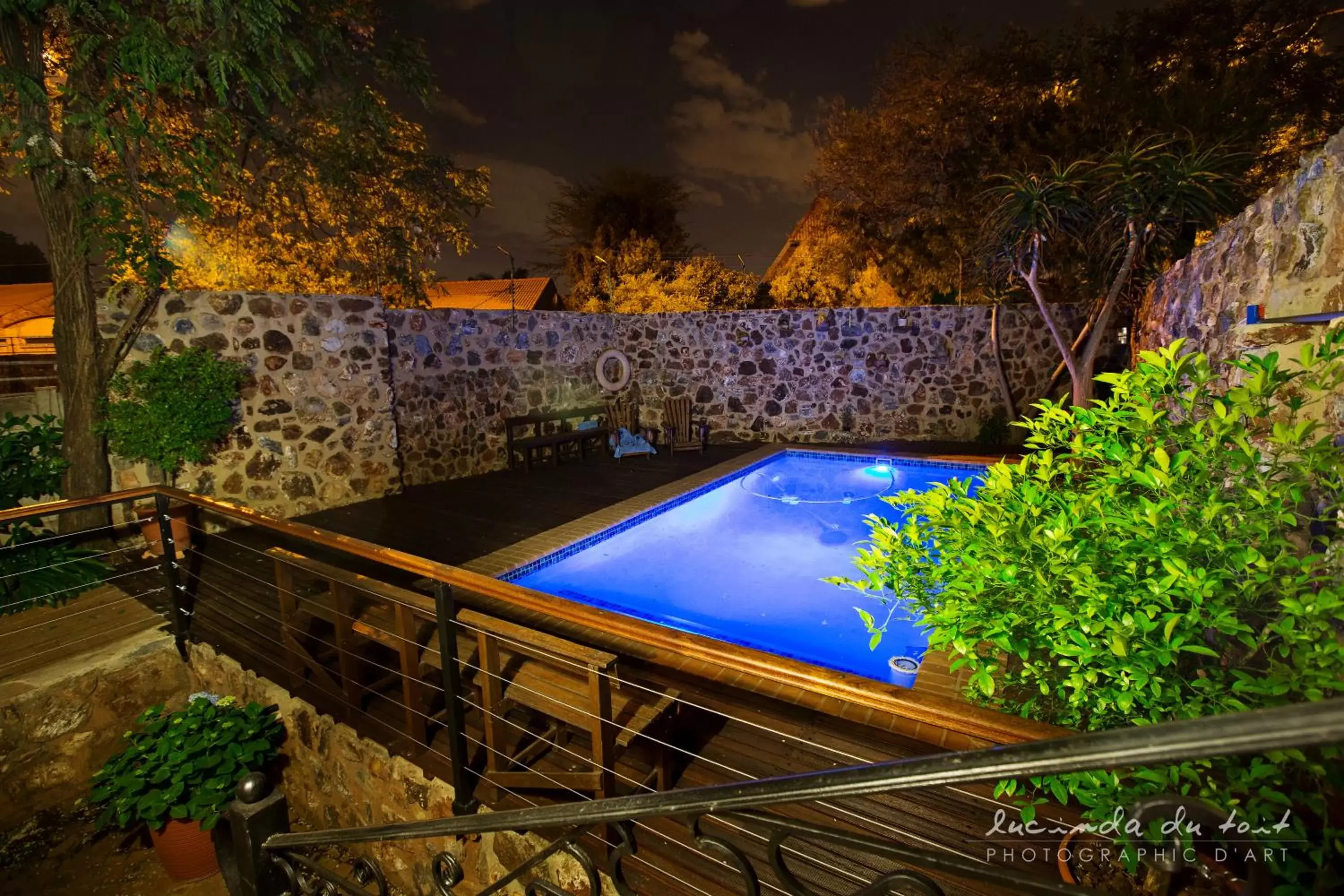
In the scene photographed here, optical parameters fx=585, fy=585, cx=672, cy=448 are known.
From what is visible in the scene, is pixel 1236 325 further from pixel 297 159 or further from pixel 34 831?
pixel 297 159

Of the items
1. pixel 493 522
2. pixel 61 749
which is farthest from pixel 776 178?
pixel 61 749

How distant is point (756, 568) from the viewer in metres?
5.79

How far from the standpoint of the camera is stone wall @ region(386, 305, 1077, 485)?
8016 millimetres

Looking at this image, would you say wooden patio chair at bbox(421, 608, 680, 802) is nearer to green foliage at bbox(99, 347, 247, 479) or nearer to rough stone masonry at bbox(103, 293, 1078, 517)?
green foliage at bbox(99, 347, 247, 479)

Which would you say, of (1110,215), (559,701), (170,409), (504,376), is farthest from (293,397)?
(1110,215)

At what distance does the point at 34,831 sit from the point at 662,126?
21.5m

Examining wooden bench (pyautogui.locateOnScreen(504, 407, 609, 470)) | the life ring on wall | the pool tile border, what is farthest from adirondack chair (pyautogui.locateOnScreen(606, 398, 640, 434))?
the pool tile border

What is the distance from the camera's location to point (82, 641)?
3.61 m

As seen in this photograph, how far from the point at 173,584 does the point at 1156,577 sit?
4.84m

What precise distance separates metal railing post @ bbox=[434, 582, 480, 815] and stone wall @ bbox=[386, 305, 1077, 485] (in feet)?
18.5

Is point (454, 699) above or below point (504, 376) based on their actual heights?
below

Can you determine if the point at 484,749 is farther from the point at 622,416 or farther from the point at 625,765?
the point at 622,416

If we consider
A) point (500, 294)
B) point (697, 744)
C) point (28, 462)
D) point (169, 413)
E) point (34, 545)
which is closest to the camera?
point (697, 744)

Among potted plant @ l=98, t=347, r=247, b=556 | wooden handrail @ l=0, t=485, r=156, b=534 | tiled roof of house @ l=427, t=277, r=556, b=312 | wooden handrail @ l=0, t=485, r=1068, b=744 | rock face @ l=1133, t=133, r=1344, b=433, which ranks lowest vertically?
wooden handrail @ l=0, t=485, r=1068, b=744
